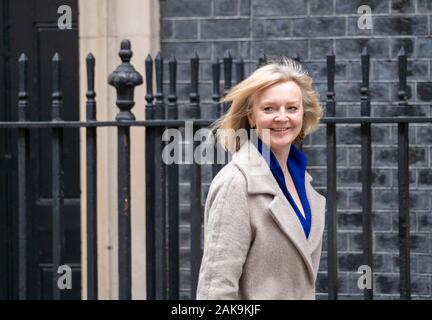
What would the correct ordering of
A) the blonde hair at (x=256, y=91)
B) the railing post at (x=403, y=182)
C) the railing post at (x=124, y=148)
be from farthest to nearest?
the railing post at (x=124, y=148), the railing post at (x=403, y=182), the blonde hair at (x=256, y=91)

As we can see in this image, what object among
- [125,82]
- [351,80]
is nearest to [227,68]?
[125,82]

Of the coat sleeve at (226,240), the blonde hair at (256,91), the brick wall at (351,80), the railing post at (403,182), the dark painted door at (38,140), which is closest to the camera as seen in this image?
the coat sleeve at (226,240)

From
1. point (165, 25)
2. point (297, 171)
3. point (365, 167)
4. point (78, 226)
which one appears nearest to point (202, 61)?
point (165, 25)

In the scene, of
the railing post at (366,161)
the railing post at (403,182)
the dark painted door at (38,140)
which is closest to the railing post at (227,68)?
the railing post at (366,161)

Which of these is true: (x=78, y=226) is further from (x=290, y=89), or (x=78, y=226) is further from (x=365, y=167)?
→ (x=290, y=89)

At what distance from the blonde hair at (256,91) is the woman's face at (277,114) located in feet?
0.08

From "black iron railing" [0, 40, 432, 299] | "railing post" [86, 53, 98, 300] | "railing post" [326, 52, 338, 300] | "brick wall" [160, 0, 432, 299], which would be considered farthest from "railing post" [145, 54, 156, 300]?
"brick wall" [160, 0, 432, 299]

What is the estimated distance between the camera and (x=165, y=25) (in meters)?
6.97

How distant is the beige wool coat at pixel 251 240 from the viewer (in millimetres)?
3639

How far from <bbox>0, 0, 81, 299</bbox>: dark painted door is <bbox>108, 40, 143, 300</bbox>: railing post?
179 cm

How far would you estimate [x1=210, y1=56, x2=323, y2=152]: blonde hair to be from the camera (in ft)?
12.4

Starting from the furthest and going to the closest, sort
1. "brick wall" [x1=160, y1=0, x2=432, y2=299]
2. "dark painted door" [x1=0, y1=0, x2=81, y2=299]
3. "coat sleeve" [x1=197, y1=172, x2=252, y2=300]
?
"dark painted door" [x1=0, y1=0, x2=81, y2=299] → "brick wall" [x1=160, y1=0, x2=432, y2=299] → "coat sleeve" [x1=197, y1=172, x2=252, y2=300]

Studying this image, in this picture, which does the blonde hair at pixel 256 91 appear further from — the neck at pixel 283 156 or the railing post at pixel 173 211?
the railing post at pixel 173 211

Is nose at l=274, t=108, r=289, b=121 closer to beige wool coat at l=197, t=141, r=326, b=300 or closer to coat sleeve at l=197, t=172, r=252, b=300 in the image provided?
beige wool coat at l=197, t=141, r=326, b=300
